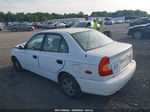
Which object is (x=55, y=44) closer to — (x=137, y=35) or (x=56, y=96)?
(x=56, y=96)

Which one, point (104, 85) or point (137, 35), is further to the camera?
point (137, 35)

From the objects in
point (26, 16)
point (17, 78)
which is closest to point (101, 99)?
point (17, 78)

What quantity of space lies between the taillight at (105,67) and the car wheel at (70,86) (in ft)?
2.41

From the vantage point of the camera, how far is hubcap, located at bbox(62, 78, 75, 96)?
3.71 m

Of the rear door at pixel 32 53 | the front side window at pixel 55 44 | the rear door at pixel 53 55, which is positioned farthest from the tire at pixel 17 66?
the front side window at pixel 55 44

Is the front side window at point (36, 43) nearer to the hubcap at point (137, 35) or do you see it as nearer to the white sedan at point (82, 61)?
the white sedan at point (82, 61)

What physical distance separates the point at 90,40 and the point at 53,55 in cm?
102

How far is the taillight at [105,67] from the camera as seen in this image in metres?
3.07

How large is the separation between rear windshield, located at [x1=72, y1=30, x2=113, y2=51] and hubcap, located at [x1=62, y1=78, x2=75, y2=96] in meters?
0.93

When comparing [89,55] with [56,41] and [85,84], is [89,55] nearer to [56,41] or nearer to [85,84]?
[85,84]

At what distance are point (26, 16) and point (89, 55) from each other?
73973 millimetres

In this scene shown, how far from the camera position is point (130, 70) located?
3.77 m

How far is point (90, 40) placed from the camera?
3873 millimetres

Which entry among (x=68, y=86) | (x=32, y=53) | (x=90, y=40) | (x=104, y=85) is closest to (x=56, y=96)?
(x=68, y=86)
